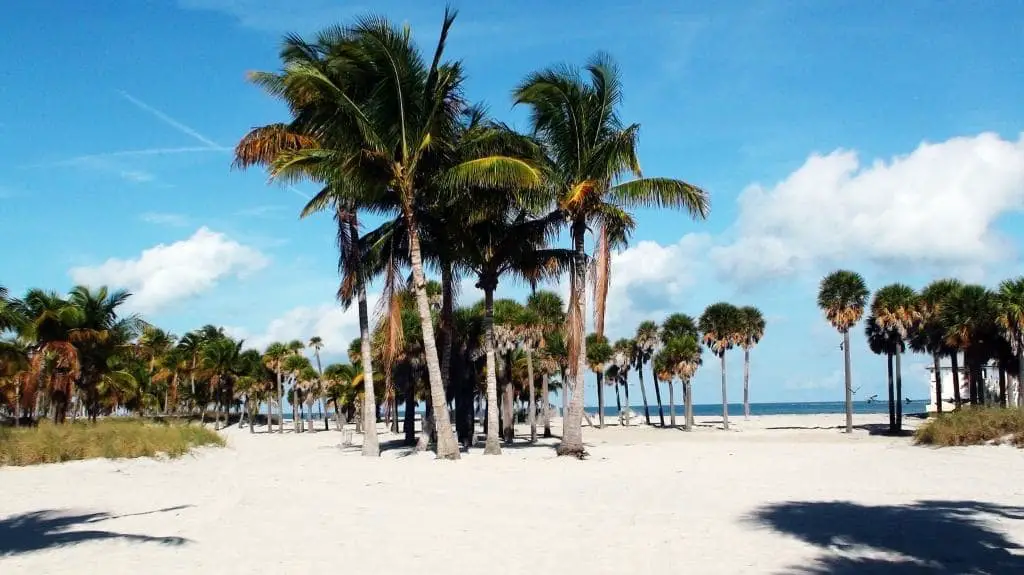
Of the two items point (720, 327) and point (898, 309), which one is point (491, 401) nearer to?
point (898, 309)

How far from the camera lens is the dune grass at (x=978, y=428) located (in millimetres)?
23297

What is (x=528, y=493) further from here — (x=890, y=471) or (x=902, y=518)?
(x=890, y=471)

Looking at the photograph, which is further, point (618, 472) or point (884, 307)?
point (884, 307)

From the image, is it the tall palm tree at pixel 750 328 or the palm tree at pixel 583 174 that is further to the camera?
the tall palm tree at pixel 750 328

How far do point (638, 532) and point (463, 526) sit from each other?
2377 millimetres

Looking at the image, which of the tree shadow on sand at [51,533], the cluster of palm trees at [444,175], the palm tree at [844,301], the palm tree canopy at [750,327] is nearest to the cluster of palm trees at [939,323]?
the palm tree at [844,301]

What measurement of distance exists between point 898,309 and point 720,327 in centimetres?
1813

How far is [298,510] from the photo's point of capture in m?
12.4

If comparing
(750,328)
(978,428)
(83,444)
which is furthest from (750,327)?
(83,444)

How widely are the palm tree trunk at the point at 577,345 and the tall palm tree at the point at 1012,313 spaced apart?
25017mm

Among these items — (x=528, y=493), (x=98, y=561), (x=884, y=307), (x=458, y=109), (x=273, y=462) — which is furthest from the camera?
(x=884, y=307)

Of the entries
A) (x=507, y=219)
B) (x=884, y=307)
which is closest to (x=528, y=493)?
(x=507, y=219)

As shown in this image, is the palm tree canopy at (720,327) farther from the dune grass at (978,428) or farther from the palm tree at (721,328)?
the dune grass at (978,428)

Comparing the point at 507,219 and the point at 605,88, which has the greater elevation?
the point at 605,88
